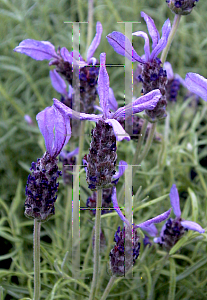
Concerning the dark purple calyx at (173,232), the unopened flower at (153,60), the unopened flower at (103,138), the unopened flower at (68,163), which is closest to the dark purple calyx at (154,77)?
the unopened flower at (153,60)

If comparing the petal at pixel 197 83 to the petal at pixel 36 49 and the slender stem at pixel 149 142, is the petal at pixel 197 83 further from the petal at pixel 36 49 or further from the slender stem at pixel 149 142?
the petal at pixel 36 49

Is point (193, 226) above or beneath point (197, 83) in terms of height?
beneath

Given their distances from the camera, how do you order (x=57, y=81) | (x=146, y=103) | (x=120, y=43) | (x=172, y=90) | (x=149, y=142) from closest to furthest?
(x=146, y=103) → (x=120, y=43) → (x=149, y=142) → (x=57, y=81) → (x=172, y=90)

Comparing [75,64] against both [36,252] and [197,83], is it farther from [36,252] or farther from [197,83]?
[36,252]

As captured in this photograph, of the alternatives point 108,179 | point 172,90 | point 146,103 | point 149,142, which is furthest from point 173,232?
point 172,90

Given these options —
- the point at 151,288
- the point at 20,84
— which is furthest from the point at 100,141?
the point at 20,84

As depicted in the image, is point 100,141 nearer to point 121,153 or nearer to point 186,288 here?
point 186,288

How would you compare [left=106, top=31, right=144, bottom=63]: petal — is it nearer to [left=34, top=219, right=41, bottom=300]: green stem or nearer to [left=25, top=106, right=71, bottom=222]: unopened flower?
[left=25, top=106, right=71, bottom=222]: unopened flower
